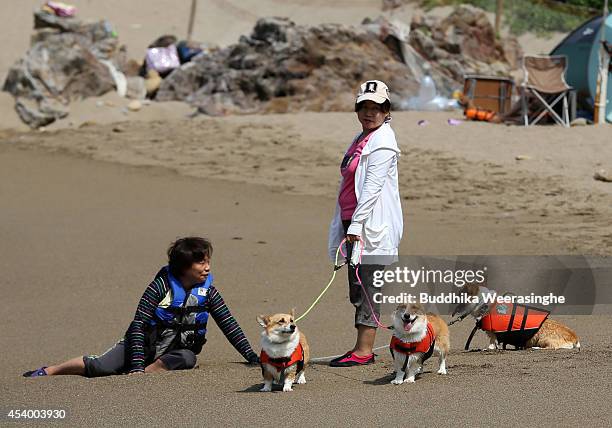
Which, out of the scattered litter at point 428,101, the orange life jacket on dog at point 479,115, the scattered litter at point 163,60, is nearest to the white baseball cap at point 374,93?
the orange life jacket on dog at point 479,115

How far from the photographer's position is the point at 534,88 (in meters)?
16.6

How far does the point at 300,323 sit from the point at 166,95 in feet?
44.6

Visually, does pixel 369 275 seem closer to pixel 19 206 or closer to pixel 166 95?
pixel 19 206

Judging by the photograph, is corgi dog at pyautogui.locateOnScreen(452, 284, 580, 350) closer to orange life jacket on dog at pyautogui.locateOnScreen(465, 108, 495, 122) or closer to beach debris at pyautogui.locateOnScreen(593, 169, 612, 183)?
beach debris at pyautogui.locateOnScreen(593, 169, 612, 183)

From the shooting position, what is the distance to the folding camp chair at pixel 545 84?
16641mm

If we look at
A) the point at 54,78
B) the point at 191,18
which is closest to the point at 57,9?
the point at 54,78

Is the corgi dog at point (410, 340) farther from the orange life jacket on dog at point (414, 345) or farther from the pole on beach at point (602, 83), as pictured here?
the pole on beach at point (602, 83)

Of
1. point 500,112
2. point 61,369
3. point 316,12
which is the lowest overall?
point 61,369

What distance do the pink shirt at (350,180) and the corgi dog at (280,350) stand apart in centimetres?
93

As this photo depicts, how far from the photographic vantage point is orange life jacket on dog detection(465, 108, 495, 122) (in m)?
17.1

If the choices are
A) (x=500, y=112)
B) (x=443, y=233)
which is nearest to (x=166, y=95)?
(x=500, y=112)

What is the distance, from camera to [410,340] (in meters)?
→ 5.57

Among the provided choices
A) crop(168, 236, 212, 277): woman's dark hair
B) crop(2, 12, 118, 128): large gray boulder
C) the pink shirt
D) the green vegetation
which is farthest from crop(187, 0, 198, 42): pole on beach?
crop(168, 236, 212, 277): woman's dark hair

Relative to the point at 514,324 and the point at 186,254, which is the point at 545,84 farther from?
the point at 186,254
